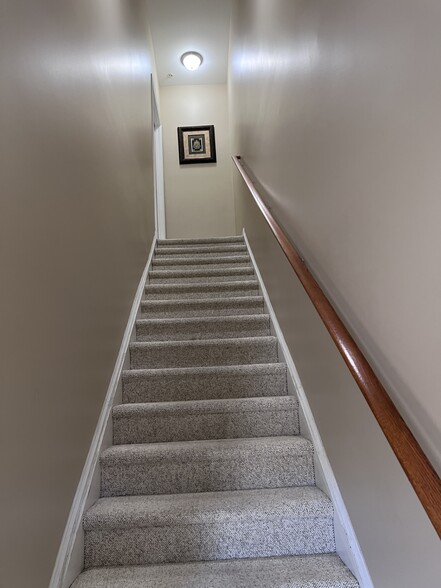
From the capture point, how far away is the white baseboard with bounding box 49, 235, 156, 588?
1.34 metres

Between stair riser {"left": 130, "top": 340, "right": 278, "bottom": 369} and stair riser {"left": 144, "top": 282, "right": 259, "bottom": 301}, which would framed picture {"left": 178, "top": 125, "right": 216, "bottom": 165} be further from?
stair riser {"left": 130, "top": 340, "right": 278, "bottom": 369}

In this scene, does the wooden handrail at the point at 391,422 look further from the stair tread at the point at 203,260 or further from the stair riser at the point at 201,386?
the stair tread at the point at 203,260

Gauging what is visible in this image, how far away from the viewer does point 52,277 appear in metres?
1.37

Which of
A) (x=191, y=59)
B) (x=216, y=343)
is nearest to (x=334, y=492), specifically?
(x=216, y=343)

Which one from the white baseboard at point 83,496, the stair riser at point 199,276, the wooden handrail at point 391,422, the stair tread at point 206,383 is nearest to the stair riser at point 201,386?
the stair tread at point 206,383

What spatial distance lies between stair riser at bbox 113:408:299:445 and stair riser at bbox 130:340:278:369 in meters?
0.53

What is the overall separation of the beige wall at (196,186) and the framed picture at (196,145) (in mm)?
66

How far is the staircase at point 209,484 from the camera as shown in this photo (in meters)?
1.44

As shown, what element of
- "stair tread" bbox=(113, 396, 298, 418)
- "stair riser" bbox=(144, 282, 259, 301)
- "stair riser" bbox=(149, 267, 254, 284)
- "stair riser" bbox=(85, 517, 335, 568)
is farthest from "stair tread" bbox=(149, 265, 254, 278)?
"stair riser" bbox=(85, 517, 335, 568)

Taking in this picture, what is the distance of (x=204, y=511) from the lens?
1546 millimetres

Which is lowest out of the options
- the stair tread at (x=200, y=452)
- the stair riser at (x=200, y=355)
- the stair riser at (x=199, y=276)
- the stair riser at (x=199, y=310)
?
the stair tread at (x=200, y=452)

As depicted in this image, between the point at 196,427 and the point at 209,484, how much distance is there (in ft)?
1.02

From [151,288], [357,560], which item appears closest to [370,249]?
[357,560]

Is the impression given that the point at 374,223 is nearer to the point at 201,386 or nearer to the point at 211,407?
the point at 211,407
